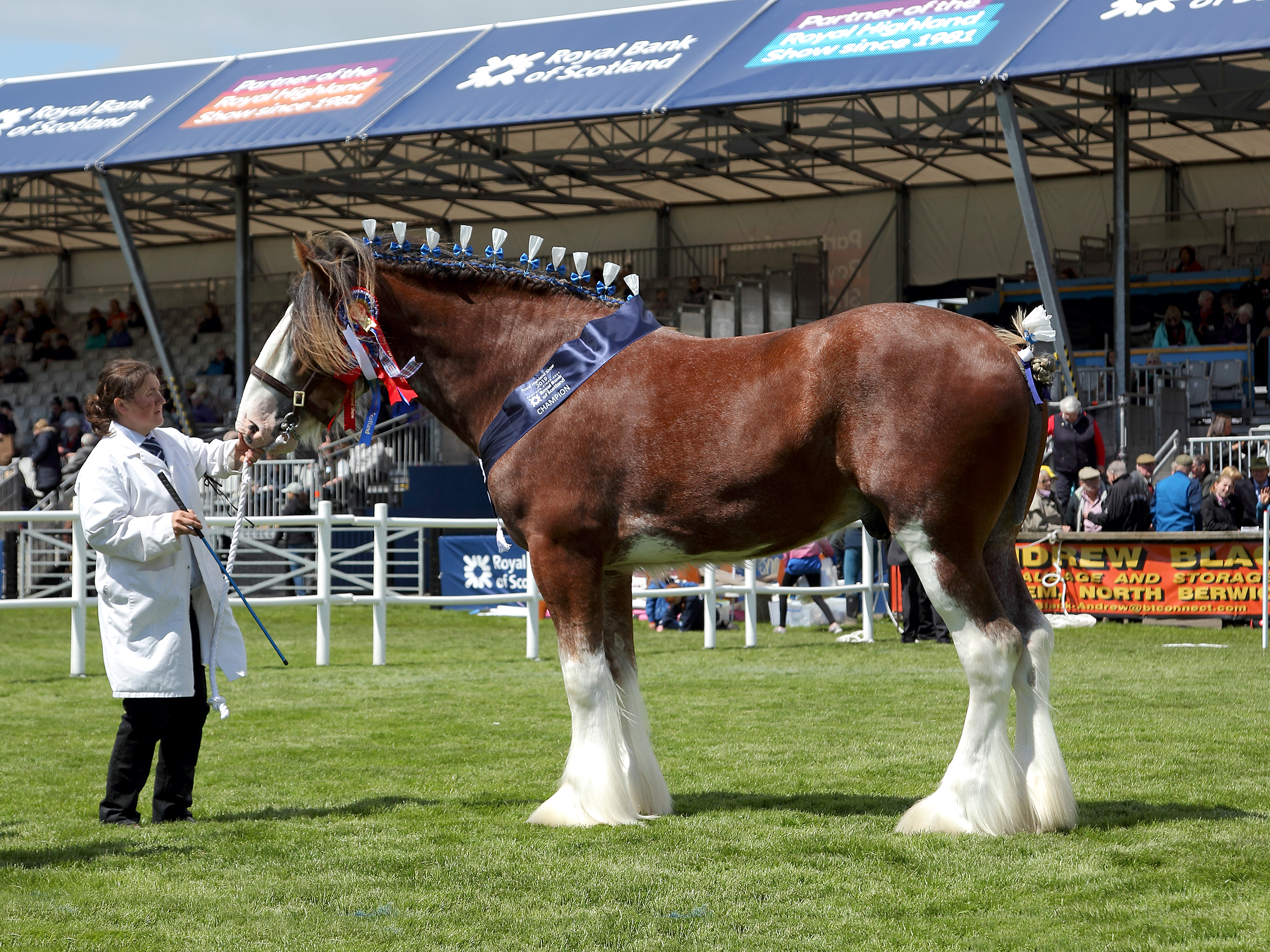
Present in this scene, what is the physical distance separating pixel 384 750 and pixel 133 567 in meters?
2.30

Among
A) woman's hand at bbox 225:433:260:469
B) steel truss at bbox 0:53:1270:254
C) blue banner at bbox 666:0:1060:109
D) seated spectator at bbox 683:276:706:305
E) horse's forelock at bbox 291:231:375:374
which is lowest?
woman's hand at bbox 225:433:260:469

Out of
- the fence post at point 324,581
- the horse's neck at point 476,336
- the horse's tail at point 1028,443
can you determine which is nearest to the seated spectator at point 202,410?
the fence post at point 324,581

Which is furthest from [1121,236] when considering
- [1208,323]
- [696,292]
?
[696,292]

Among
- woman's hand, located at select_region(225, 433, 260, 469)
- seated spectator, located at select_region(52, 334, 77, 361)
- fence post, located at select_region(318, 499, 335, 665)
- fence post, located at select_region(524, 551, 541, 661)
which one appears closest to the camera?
woman's hand, located at select_region(225, 433, 260, 469)

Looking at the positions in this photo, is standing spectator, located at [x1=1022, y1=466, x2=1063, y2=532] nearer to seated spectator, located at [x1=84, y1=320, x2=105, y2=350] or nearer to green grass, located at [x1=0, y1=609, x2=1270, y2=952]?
green grass, located at [x1=0, y1=609, x2=1270, y2=952]

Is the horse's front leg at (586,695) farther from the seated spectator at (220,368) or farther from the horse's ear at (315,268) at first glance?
the seated spectator at (220,368)

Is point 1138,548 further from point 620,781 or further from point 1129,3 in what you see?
point 620,781

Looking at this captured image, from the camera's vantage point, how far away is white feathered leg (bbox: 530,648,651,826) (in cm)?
504

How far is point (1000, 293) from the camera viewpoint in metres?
27.1

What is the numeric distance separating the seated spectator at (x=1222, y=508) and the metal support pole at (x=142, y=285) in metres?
16.0

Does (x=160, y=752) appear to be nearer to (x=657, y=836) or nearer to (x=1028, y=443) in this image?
(x=657, y=836)

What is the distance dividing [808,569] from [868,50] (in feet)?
25.7

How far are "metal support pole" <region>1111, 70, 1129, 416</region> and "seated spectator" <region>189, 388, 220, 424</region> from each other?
1596cm

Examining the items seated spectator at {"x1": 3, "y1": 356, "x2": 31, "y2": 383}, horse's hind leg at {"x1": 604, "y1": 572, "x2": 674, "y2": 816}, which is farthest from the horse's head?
seated spectator at {"x1": 3, "y1": 356, "x2": 31, "y2": 383}
